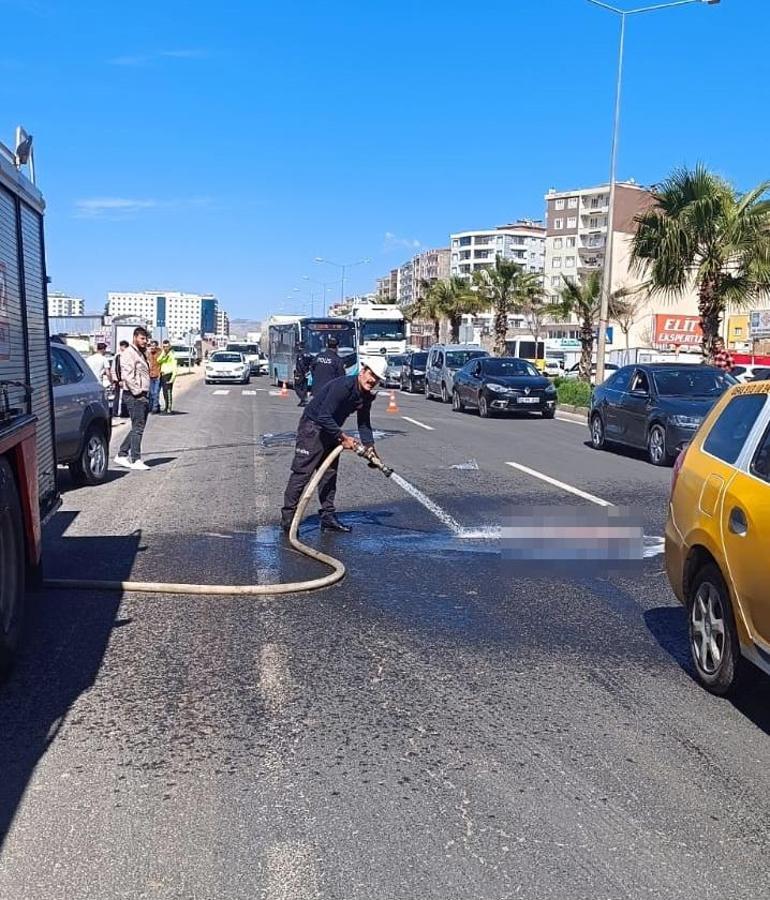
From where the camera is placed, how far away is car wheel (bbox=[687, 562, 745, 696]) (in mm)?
4863

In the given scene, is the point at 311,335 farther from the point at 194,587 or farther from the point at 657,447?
the point at 194,587

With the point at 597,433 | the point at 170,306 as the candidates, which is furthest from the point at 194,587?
the point at 170,306

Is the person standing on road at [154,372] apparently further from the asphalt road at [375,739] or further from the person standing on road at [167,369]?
the asphalt road at [375,739]

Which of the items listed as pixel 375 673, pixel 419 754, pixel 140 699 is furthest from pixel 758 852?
pixel 140 699

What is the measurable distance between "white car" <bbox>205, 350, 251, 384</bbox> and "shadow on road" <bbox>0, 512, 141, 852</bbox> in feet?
132

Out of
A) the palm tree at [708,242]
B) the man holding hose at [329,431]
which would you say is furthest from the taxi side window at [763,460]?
the palm tree at [708,242]

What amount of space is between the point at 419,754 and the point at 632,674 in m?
1.63

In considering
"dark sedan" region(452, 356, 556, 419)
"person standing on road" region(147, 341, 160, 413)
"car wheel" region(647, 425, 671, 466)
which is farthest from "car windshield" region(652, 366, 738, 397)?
"person standing on road" region(147, 341, 160, 413)

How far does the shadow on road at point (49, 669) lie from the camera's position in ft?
13.7

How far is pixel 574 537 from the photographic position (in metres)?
9.20

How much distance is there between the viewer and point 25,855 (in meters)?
3.41

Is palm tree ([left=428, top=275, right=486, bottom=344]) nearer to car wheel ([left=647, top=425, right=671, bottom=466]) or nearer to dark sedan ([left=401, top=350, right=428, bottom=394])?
dark sedan ([left=401, top=350, right=428, bottom=394])

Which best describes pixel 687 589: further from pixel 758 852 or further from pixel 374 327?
pixel 374 327

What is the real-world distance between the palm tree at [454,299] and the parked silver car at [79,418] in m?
50.2
